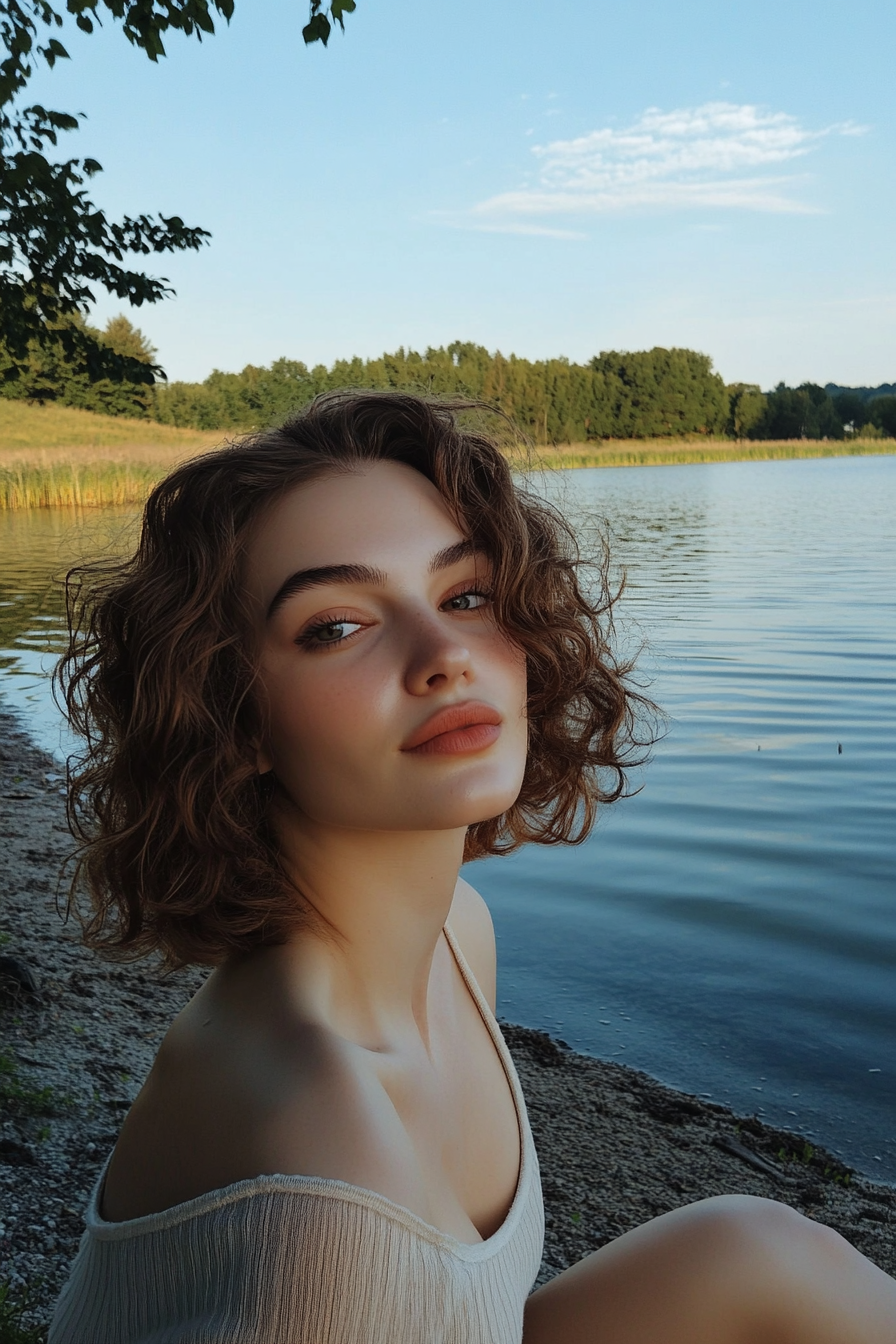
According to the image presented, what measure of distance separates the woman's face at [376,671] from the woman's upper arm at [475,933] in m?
0.48

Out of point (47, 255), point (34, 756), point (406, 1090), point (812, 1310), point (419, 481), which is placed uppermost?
point (47, 255)

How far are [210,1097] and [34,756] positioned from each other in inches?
313

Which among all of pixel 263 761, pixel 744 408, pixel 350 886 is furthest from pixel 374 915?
pixel 744 408

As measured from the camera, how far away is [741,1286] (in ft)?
4.98

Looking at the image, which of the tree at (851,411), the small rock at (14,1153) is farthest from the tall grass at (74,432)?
the tree at (851,411)

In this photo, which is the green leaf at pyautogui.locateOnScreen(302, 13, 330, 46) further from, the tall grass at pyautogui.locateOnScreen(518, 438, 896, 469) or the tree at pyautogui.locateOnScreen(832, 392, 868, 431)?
the tree at pyautogui.locateOnScreen(832, 392, 868, 431)

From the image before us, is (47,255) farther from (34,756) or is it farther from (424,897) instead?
(424,897)

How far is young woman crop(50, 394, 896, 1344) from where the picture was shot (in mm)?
1215

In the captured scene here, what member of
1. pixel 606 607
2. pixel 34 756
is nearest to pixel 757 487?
pixel 34 756

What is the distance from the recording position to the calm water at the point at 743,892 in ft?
13.6

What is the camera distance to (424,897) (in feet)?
5.45

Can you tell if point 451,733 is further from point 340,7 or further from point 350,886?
point 340,7

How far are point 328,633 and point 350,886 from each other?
1.14 feet

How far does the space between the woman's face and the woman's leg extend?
634mm
